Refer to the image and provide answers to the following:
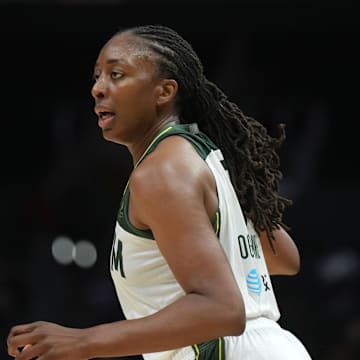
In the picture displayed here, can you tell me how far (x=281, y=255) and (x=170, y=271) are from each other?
2.17ft

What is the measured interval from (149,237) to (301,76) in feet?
17.6

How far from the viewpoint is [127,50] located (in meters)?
2.53

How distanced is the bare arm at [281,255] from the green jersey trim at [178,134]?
1.48 ft

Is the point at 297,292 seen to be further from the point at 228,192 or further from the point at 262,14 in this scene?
the point at 228,192

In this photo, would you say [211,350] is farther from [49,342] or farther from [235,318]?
[49,342]

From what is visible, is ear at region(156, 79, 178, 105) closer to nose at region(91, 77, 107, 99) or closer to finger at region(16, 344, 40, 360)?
nose at region(91, 77, 107, 99)

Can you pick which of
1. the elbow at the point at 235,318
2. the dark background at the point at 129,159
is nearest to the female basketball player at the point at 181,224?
the elbow at the point at 235,318

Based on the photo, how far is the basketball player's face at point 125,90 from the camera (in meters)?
2.50

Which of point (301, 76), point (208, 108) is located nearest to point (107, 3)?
point (301, 76)

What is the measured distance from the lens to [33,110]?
7.45 metres

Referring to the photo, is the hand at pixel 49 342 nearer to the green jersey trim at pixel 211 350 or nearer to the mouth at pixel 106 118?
the green jersey trim at pixel 211 350

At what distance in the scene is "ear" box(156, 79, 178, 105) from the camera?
2.54 m

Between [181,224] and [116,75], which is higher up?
[116,75]

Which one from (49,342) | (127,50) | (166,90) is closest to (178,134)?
(166,90)
